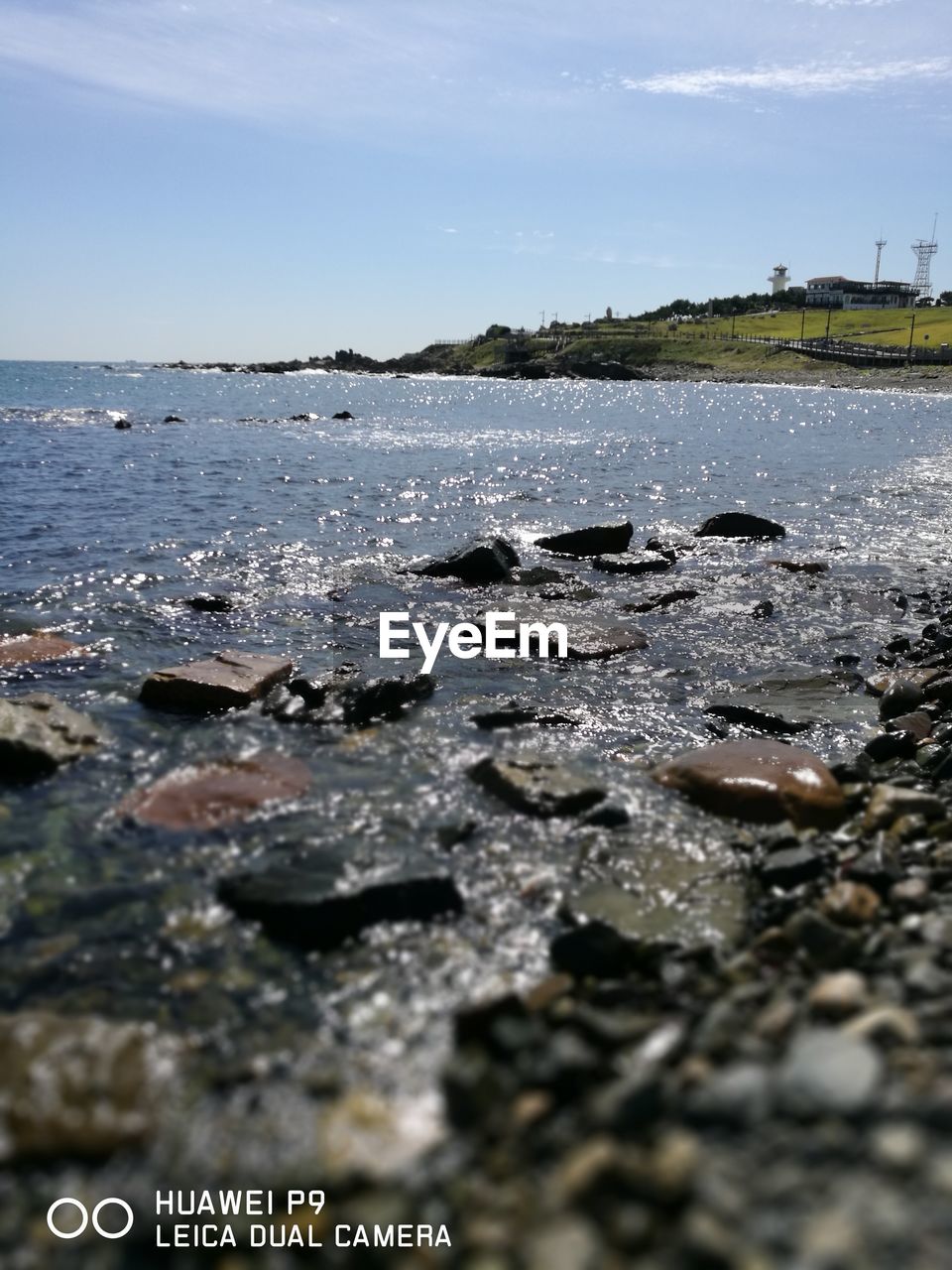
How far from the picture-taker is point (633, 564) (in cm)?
2223

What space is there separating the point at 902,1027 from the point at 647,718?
7.80 metres

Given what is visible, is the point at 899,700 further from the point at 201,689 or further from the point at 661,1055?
the point at 201,689

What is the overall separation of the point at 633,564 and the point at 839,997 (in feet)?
57.5

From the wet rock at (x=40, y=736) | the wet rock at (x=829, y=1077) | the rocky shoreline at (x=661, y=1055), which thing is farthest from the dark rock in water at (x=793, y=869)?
the wet rock at (x=40, y=736)

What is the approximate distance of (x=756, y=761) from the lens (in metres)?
9.95

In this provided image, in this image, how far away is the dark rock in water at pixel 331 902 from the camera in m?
7.22

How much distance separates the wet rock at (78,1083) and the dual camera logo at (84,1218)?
0.97 feet

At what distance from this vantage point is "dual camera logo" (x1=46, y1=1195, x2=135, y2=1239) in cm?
446

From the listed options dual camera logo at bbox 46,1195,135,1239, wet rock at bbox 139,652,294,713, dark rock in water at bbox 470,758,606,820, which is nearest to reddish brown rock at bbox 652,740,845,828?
dark rock in water at bbox 470,758,606,820

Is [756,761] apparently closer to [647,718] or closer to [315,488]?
[647,718]

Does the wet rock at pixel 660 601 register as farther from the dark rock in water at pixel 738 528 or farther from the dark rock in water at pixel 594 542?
the dark rock in water at pixel 738 528

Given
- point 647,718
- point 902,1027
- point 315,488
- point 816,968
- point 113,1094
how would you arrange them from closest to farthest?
point 902,1027
point 113,1094
point 816,968
point 647,718
point 315,488

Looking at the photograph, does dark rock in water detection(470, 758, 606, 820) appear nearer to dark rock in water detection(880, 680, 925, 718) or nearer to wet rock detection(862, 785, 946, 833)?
wet rock detection(862, 785, 946, 833)

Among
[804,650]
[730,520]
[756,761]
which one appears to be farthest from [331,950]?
[730,520]
